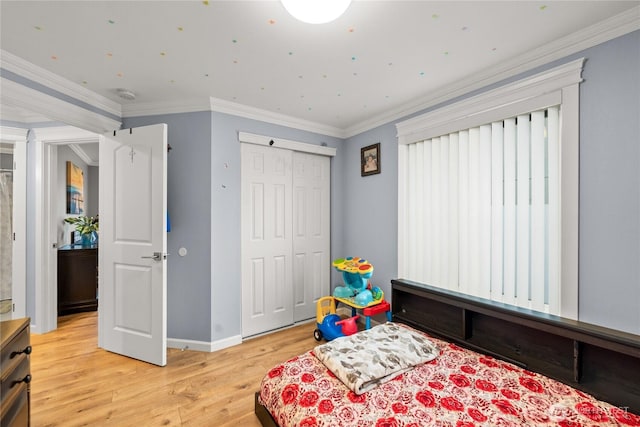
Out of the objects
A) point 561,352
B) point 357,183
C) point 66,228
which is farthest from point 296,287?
→ point 66,228

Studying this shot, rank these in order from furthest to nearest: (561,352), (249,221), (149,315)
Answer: (249,221), (149,315), (561,352)

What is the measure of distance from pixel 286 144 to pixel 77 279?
11.2 ft

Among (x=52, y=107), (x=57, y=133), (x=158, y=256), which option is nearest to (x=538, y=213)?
(x=158, y=256)

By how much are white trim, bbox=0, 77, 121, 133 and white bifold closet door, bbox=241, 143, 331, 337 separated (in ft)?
4.27

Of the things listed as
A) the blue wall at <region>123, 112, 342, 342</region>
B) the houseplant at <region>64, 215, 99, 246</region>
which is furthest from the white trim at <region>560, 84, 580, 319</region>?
the houseplant at <region>64, 215, 99, 246</region>

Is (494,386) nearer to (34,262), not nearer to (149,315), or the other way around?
(149,315)

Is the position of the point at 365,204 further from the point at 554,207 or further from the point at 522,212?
the point at 554,207

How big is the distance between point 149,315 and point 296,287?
60.5 inches

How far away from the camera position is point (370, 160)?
329cm

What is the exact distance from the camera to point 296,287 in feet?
11.2

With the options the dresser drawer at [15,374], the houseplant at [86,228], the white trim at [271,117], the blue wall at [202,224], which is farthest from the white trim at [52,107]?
the houseplant at [86,228]

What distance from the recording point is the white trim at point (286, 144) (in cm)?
295

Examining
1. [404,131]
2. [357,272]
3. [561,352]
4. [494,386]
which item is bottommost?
[494,386]

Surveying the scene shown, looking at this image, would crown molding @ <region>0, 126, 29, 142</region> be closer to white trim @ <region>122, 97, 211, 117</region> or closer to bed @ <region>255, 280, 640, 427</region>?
white trim @ <region>122, 97, 211, 117</region>
